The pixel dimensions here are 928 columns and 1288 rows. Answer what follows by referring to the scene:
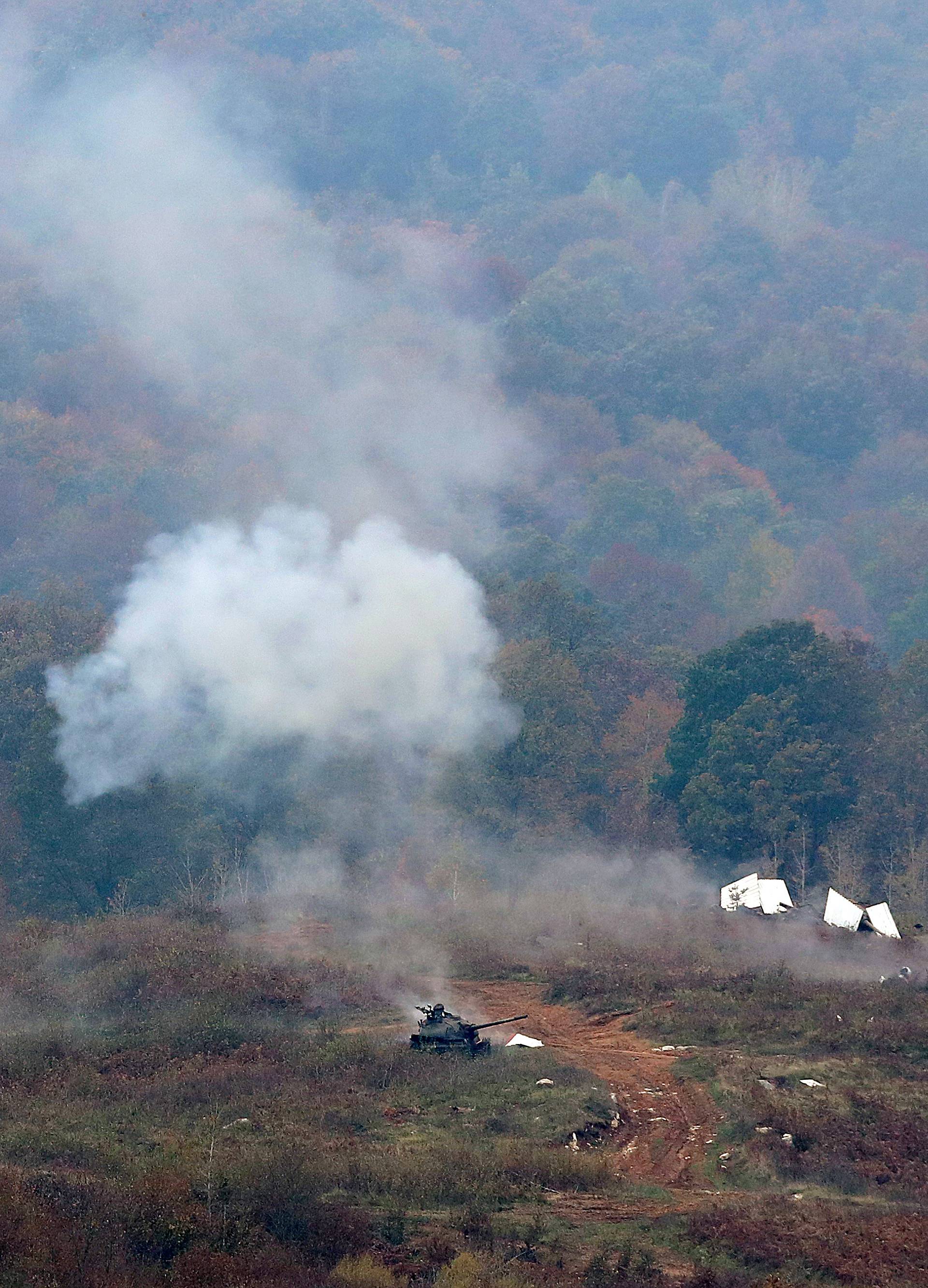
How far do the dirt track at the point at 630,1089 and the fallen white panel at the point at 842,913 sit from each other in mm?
9191

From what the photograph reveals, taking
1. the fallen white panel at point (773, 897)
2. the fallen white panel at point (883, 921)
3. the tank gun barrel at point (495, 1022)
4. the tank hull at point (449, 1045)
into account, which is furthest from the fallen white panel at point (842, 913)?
the tank hull at point (449, 1045)

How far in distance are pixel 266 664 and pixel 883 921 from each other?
55.6ft

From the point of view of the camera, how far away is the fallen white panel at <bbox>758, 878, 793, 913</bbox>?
40750 mm

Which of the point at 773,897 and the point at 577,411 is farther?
the point at 577,411

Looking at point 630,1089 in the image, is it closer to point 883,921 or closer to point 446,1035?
point 446,1035

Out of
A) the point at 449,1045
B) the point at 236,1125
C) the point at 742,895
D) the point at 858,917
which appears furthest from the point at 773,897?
the point at 236,1125

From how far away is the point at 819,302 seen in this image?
113 metres

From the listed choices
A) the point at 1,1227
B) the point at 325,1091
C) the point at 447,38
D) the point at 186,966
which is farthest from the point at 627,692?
the point at 447,38

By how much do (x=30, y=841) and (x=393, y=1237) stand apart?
32311mm

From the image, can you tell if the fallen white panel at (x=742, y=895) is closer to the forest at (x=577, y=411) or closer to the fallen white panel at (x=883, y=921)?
the forest at (x=577, y=411)

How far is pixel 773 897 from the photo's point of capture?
4122cm

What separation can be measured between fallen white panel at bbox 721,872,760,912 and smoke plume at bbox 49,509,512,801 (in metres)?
10.5

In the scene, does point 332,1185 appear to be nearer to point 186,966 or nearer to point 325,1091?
point 325,1091

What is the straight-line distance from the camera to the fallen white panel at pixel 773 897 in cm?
4075
